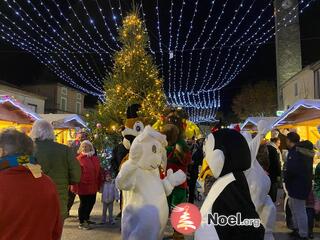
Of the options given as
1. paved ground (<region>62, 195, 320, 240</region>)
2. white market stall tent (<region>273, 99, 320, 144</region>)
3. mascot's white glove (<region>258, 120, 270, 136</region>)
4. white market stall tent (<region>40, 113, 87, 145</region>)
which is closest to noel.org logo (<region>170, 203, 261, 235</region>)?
mascot's white glove (<region>258, 120, 270, 136</region>)

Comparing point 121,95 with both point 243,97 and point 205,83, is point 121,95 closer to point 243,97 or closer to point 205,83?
point 205,83

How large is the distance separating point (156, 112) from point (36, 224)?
12.7m

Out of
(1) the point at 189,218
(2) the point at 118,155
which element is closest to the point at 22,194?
(1) the point at 189,218

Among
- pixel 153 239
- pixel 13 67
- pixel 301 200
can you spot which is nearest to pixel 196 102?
pixel 13 67

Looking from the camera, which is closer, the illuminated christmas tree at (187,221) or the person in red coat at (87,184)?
the illuminated christmas tree at (187,221)

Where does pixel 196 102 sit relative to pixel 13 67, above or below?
below

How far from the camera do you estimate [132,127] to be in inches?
257

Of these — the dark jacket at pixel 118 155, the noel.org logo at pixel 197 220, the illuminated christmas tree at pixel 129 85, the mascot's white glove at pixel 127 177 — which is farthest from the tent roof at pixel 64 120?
the noel.org logo at pixel 197 220

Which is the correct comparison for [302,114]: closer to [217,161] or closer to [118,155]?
[118,155]

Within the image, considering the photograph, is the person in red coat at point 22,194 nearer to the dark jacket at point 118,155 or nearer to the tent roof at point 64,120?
the dark jacket at point 118,155

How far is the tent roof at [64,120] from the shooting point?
16.7m

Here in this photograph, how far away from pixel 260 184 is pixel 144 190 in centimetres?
172

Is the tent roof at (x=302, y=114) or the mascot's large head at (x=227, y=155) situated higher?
the tent roof at (x=302, y=114)

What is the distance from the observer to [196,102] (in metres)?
41.0
